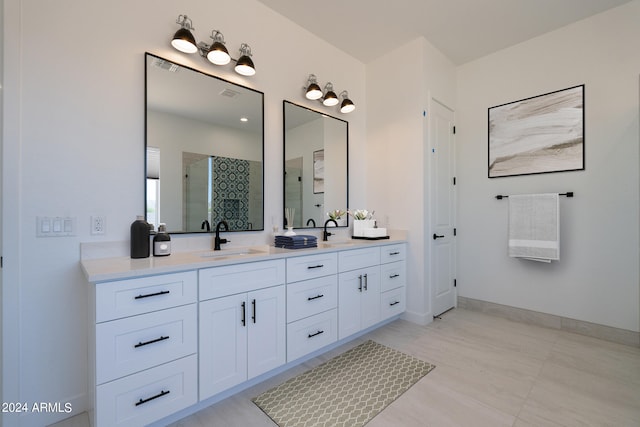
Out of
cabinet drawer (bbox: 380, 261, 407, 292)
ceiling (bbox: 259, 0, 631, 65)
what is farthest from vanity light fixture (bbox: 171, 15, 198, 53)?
cabinet drawer (bbox: 380, 261, 407, 292)

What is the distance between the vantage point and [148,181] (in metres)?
1.93

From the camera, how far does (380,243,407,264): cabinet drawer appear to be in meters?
2.88

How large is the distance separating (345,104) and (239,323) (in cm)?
243

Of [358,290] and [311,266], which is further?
[358,290]

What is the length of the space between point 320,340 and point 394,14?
9.73 ft

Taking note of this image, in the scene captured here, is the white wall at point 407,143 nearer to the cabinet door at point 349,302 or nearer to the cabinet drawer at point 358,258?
the cabinet drawer at point 358,258

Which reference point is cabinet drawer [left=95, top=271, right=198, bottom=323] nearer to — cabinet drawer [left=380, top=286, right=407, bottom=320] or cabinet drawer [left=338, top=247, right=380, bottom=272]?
cabinet drawer [left=338, top=247, right=380, bottom=272]

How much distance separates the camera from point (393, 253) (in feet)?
9.82

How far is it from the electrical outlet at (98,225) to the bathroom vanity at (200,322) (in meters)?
0.19

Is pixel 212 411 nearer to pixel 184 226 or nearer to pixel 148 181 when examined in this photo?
pixel 184 226

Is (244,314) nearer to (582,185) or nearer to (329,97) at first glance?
(329,97)

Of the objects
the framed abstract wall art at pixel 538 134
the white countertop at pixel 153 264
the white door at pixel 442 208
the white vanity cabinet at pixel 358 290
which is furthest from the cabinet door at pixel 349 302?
the framed abstract wall art at pixel 538 134

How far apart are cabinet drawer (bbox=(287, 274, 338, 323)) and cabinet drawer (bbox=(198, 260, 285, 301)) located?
166mm

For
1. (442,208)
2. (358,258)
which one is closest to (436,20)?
(442,208)
